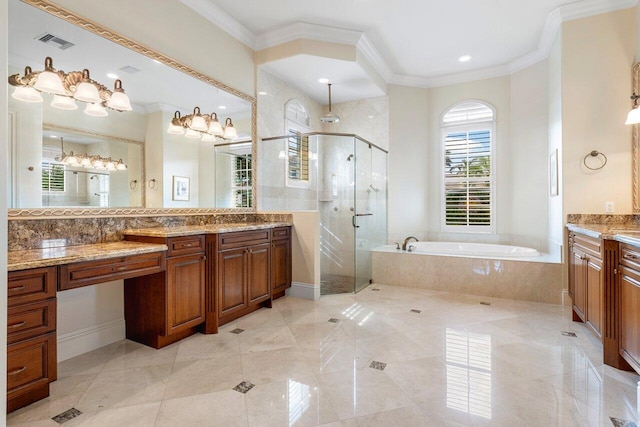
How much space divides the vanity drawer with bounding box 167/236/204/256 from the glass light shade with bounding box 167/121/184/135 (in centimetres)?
111

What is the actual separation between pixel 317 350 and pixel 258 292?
108 cm

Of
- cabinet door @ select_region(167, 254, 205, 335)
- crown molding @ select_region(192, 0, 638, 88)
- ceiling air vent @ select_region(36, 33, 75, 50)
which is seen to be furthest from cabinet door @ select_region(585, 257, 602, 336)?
ceiling air vent @ select_region(36, 33, 75, 50)

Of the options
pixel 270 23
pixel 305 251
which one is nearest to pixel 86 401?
pixel 305 251

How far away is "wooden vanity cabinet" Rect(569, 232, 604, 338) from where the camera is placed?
232cm

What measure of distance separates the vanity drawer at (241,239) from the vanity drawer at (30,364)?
4.25 feet

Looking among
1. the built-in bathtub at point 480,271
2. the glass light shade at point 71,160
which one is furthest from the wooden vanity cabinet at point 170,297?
the built-in bathtub at point 480,271

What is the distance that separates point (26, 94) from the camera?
2039 millimetres

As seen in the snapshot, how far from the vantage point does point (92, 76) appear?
2.36 m

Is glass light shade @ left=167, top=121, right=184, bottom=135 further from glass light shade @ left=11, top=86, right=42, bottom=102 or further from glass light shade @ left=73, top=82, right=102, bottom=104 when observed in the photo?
glass light shade @ left=11, top=86, right=42, bottom=102

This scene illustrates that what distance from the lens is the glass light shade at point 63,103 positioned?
218 cm

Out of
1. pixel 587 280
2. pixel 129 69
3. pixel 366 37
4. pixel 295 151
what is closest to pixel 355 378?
pixel 587 280

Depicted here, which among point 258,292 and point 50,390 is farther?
point 258,292

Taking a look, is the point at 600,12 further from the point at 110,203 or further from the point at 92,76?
the point at 110,203

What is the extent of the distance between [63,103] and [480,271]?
14.2 ft
